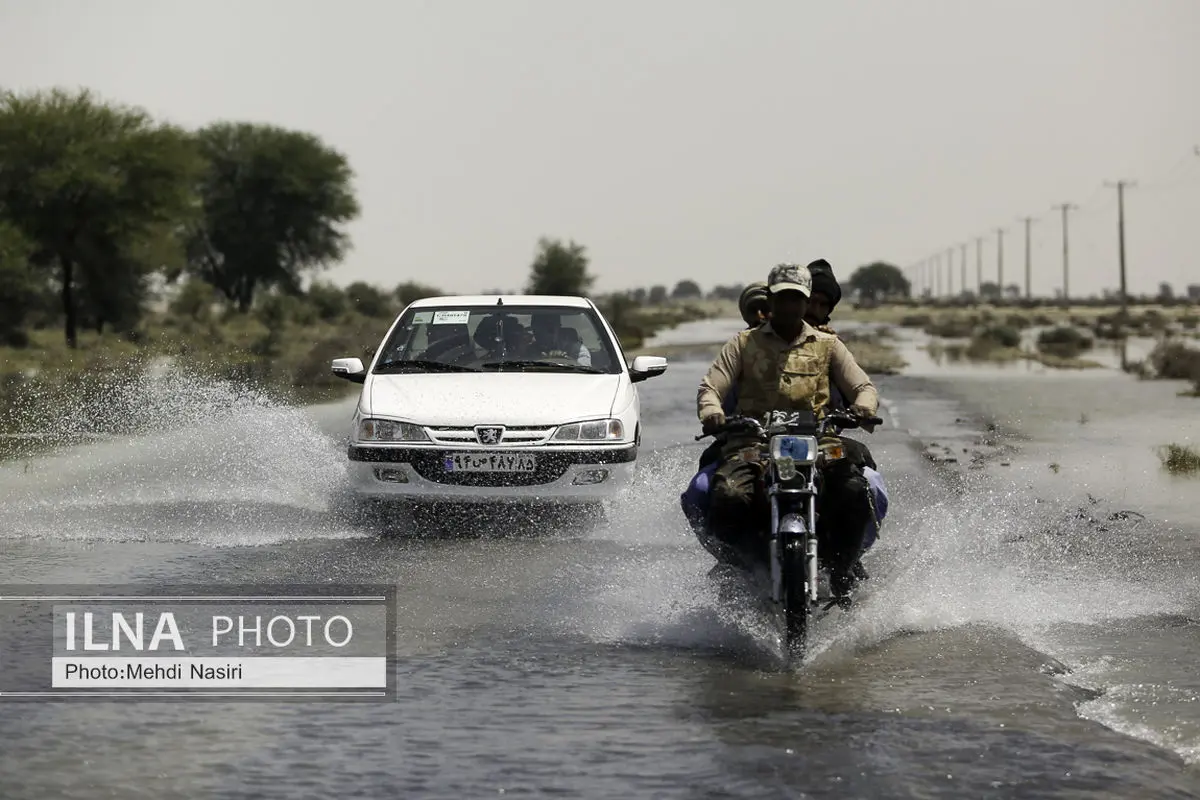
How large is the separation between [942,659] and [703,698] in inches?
54.0

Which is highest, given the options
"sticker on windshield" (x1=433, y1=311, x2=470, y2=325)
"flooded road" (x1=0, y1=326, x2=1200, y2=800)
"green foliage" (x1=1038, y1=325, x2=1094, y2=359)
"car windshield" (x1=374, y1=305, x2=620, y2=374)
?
"green foliage" (x1=1038, y1=325, x2=1094, y2=359)

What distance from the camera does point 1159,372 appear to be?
42062 mm

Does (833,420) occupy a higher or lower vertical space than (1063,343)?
lower

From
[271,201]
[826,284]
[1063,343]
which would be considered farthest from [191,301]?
[826,284]

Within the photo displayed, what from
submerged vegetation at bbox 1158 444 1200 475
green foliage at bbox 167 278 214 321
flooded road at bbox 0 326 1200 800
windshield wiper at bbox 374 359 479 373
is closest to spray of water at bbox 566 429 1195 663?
flooded road at bbox 0 326 1200 800

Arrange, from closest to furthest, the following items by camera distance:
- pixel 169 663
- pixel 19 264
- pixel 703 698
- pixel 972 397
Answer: pixel 703 698
pixel 169 663
pixel 972 397
pixel 19 264

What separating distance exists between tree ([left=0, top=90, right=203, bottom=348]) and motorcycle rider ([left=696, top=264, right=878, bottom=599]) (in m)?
60.2

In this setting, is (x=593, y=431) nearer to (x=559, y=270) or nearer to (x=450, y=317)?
(x=450, y=317)

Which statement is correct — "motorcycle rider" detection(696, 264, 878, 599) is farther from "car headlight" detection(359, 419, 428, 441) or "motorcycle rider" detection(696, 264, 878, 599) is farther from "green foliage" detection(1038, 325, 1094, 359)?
"green foliage" detection(1038, 325, 1094, 359)

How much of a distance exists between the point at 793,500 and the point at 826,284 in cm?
283

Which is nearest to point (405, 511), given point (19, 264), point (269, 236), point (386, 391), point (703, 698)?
point (386, 391)

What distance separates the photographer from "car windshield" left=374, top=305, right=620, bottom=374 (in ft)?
46.5

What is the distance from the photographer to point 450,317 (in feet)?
48.0

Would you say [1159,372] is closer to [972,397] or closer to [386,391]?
[972,397]
